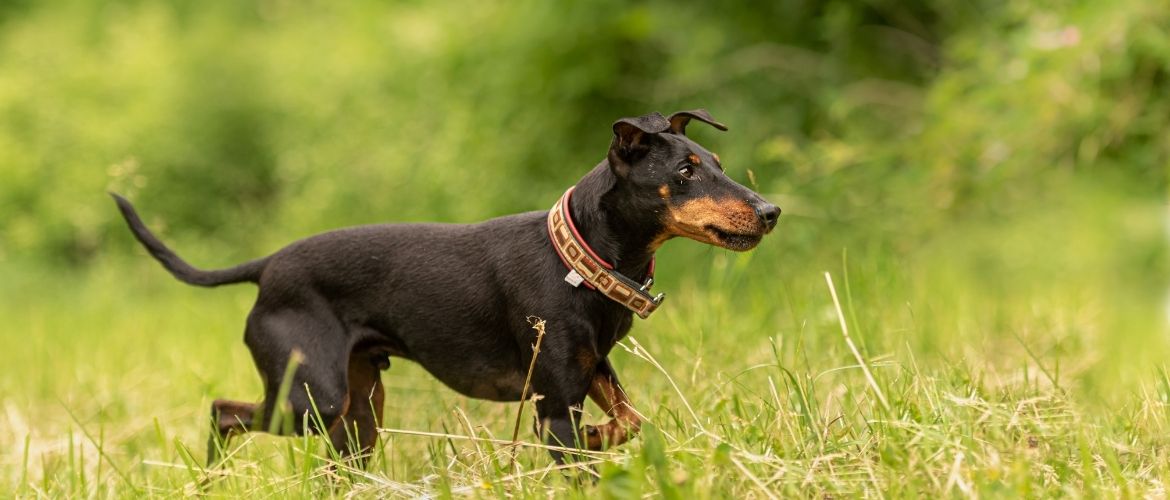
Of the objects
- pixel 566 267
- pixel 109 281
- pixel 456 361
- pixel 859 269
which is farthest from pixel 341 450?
pixel 109 281

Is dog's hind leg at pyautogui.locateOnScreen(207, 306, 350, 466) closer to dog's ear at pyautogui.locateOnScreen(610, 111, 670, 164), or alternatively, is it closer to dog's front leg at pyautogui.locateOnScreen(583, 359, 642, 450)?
dog's front leg at pyautogui.locateOnScreen(583, 359, 642, 450)

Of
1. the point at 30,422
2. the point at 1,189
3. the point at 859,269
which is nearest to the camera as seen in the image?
the point at 859,269

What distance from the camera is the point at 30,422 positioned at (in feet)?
18.6

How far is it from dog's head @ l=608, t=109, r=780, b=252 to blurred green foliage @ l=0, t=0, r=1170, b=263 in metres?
1.77

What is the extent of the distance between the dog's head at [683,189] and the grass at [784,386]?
1.31ft

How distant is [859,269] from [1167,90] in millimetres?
2939

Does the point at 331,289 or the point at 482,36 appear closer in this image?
the point at 331,289

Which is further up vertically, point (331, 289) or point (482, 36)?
point (482, 36)

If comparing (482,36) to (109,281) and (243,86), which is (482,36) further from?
(243,86)

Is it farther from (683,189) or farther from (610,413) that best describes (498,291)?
(683,189)

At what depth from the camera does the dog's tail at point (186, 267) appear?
13.0 feet

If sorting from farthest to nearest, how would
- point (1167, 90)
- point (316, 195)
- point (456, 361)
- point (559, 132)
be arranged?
point (316, 195)
point (559, 132)
point (1167, 90)
point (456, 361)

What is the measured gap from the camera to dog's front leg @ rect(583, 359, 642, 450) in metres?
3.49

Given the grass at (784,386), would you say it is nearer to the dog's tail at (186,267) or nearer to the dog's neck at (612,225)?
the dog's neck at (612,225)
